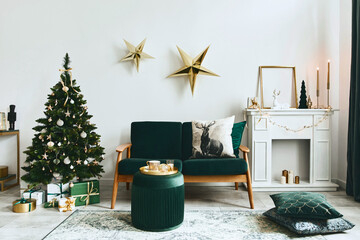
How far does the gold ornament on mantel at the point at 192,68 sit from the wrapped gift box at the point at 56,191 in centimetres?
175

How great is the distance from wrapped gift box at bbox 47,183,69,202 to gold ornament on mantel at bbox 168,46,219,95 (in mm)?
1752

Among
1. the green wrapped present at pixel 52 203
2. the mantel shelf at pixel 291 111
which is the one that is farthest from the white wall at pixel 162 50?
the green wrapped present at pixel 52 203

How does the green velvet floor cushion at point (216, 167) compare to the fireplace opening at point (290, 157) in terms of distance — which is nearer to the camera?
the green velvet floor cushion at point (216, 167)

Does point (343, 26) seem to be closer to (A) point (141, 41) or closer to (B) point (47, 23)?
(A) point (141, 41)

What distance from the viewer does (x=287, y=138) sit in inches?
128

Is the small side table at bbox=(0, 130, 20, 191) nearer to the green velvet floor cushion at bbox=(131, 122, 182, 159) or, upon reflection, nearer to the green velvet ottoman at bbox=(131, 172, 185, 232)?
the green velvet floor cushion at bbox=(131, 122, 182, 159)

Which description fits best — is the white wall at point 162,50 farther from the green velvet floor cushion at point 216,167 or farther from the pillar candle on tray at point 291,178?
the green velvet floor cushion at point 216,167

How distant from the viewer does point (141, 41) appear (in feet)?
11.6

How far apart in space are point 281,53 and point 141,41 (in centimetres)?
171

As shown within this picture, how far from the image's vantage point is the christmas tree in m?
2.77

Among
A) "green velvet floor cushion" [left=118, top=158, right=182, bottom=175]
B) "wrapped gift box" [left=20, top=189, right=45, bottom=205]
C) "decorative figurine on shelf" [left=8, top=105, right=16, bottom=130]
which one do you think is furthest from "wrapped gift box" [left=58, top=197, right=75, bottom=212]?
"decorative figurine on shelf" [left=8, top=105, right=16, bottom=130]

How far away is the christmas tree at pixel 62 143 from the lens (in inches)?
109

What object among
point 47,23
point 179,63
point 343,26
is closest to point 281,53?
point 343,26

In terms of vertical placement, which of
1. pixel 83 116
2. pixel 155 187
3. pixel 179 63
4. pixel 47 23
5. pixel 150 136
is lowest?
pixel 155 187
